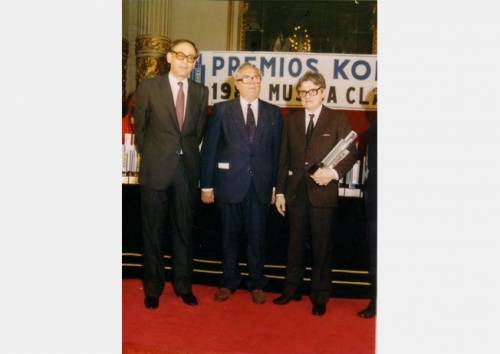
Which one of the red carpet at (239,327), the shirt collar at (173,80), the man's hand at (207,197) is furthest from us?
the man's hand at (207,197)

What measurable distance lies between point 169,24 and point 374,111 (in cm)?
104

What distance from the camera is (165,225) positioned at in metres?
2.82

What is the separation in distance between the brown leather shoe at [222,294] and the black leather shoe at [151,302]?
0.30m

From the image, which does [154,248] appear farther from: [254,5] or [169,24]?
[254,5]

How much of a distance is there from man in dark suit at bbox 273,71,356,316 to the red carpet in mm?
106

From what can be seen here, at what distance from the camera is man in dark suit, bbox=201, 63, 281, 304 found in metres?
2.82

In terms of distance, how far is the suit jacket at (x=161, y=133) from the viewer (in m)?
2.74

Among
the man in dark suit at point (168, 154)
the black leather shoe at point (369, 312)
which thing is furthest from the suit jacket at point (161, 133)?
the black leather shoe at point (369, 312)

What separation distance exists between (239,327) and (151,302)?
46 centimetres

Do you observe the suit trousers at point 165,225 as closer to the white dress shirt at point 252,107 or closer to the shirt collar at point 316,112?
the white dress shirt at point 252,107

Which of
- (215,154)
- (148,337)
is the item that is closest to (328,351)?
(148,337)

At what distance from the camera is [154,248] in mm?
2818

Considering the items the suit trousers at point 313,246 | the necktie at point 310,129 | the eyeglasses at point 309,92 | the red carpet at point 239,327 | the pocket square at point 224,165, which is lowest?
the red carpet at point 239,327

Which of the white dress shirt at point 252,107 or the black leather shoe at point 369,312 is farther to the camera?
the white dress shirt at point 252,107
